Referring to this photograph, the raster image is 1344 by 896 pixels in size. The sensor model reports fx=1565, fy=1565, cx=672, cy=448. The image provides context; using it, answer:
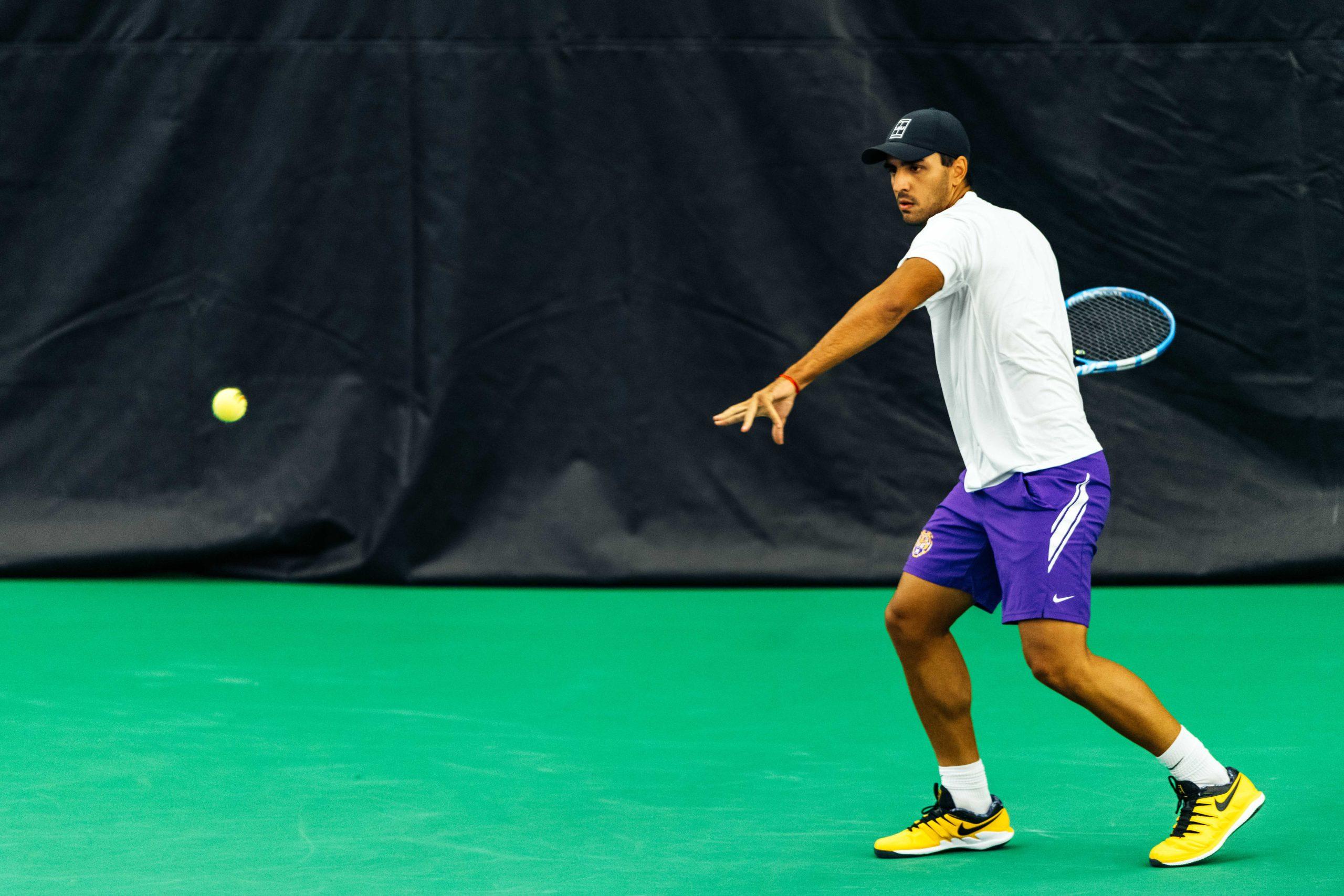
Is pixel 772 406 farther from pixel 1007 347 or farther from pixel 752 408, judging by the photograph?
pixel 1007 347

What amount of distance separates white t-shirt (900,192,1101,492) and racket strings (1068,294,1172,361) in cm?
141

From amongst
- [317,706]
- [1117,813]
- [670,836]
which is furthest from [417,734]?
[1117,813]

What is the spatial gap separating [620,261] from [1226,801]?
4119mm

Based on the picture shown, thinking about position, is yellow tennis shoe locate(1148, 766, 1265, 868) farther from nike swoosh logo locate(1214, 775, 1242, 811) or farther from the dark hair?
the dark hair

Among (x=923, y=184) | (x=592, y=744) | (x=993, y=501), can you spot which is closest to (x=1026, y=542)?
(x=993, y=501)

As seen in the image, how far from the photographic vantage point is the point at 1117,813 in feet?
11.5

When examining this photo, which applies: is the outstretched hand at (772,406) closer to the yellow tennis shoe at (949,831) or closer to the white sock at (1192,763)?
the yellow tennis shoe at (949,831)

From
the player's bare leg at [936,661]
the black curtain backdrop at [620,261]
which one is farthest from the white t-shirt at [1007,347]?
the black curtain backdrop at [620,261]

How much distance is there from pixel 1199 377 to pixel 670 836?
4.18 meters

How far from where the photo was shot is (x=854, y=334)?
118 inches

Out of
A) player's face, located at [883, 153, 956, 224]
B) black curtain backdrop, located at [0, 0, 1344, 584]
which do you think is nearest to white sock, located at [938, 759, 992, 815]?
player's face, located at [883, 153, 956, 224]

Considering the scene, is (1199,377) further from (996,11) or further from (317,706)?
(317,706)

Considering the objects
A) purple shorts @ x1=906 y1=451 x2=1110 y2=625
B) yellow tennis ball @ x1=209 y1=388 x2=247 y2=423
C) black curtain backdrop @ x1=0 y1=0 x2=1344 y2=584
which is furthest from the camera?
black curtain backdrop @ x1=0 y1=0 x2=1344 y2=584

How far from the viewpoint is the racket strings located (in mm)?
4629
